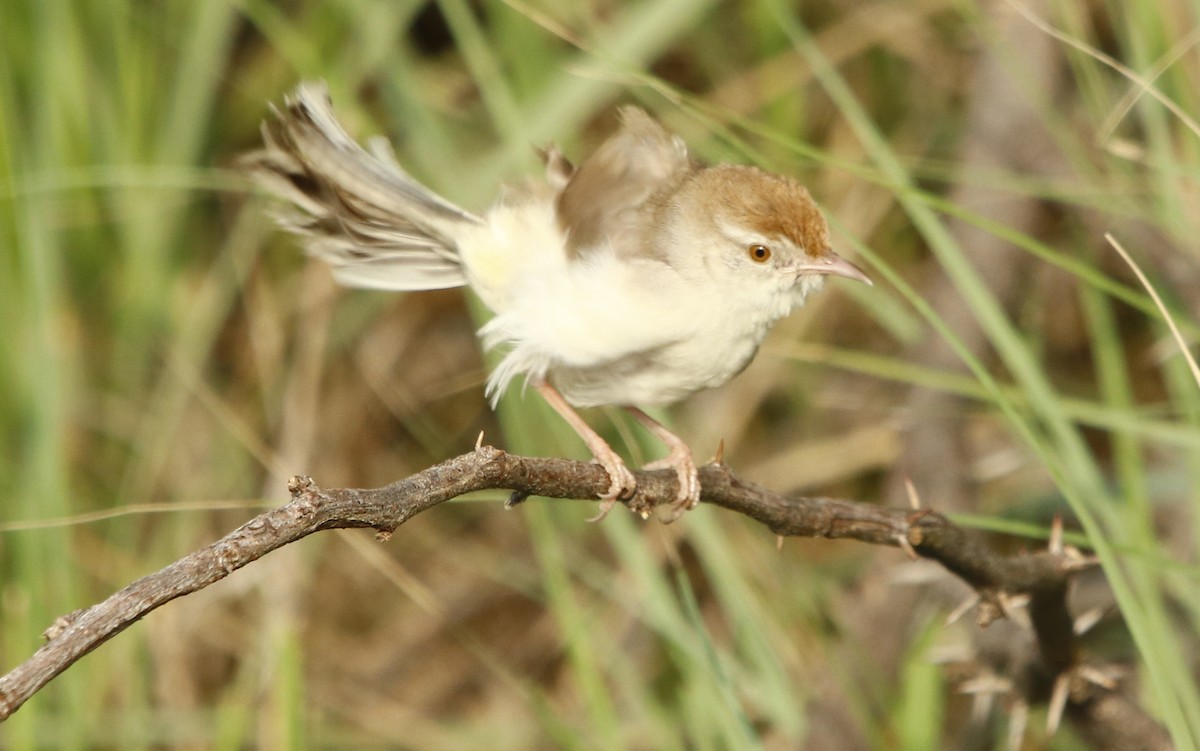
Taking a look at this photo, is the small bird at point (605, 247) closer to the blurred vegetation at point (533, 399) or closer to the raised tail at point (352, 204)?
the raised tail at point (352, 204)

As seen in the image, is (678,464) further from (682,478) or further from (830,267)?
(830,267)

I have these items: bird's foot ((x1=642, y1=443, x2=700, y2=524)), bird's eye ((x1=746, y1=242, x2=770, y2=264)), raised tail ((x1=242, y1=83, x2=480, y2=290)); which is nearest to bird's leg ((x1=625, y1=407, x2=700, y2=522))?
bird's foot ((x1=642, y1=443, x2=700, y2=524))

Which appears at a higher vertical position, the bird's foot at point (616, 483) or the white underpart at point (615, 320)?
the white underpart at point (615, 320)

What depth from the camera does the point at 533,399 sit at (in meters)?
3.46

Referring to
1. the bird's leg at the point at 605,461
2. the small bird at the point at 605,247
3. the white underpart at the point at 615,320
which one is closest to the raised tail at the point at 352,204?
the small bird at the point at 605,247

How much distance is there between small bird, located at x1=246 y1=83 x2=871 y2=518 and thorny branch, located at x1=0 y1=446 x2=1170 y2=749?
0.26 m

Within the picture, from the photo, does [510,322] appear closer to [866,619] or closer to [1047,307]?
[866,619]

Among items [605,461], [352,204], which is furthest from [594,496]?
[352,204]

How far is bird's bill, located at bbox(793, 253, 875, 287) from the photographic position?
2346mm

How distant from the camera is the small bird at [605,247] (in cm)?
228

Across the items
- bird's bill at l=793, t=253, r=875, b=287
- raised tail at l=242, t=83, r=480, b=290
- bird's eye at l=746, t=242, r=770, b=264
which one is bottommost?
bird's bill at l=793, t=253, r=875, b=287

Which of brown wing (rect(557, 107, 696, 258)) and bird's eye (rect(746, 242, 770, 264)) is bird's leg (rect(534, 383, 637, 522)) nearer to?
brown wing (rect(557, 107, 696, 258))

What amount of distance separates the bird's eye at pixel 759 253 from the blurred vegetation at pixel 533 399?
13.2 inches

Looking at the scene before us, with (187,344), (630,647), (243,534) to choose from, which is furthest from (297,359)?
(243,534)
